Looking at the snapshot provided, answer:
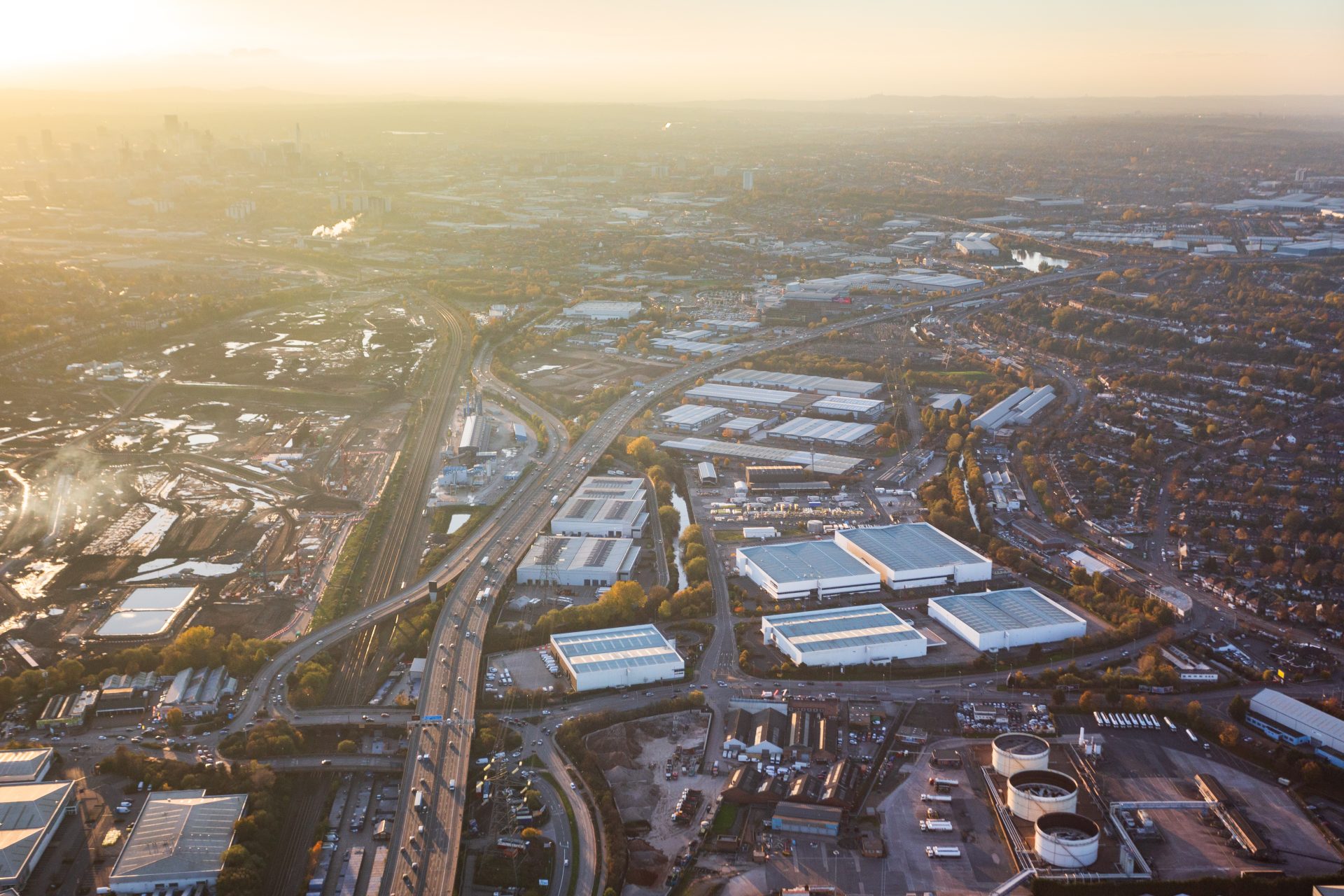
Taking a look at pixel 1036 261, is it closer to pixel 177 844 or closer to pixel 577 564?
pixel 577 564

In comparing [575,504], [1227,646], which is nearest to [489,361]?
[575,504]

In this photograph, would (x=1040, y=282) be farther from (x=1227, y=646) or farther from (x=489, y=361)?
(x=1227, y=646)

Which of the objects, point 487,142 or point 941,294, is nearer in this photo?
point 941,294

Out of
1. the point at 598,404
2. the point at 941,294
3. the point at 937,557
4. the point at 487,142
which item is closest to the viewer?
the point at 937,557

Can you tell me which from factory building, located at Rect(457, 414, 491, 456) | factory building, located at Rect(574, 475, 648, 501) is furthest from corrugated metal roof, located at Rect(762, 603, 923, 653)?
factory building, located at Rect(457, 414, 491, 456)

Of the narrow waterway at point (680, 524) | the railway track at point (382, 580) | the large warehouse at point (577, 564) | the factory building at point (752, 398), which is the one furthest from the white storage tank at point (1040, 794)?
the factory building at point (752, 398)

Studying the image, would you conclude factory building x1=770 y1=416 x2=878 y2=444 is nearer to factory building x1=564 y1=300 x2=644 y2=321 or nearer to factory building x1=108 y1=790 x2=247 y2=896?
factory building x1=564 y1=300 x2=644 y2=321

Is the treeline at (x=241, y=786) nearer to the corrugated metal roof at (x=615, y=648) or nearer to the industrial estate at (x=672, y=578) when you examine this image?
the industrial estate at (x=672, y=578)
